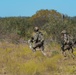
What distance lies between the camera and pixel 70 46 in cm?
1819

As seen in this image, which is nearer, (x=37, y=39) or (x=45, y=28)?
(x=37, y=39)

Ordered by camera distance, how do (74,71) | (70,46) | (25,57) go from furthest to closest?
1. (70,46)
2. (25,57)
3. (74,71)

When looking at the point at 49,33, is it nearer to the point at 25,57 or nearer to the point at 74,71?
the point at 25,57

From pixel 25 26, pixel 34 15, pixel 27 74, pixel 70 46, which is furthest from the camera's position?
pixel 34 15

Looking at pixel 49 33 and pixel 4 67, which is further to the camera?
pixel 49 33

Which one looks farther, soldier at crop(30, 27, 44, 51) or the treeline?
the treeline

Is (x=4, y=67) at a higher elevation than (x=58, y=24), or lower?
lower

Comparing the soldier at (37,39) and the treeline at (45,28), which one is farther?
the treeline at (45,28)

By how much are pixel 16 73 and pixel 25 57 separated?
476 cm

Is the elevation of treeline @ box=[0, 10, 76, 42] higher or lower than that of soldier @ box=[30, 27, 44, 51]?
higher

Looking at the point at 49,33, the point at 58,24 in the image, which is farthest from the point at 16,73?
the point at 49,33

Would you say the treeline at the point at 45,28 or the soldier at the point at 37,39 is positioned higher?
the treeline at the point at 45,28

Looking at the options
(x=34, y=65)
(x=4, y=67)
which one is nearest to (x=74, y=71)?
(x=34, y=65)

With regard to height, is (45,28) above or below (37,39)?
above
